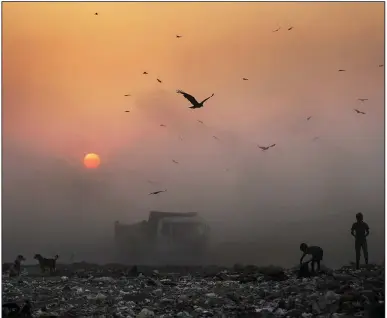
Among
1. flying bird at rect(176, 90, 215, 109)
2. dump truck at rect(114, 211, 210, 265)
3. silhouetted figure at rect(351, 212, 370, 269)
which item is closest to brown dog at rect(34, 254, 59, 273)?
dump truck at rect(114, 211, 210, 265)

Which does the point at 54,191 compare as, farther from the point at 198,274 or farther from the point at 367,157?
the point at 367,157

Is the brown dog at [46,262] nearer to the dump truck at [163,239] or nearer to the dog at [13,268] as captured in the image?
the dog at [13,268]

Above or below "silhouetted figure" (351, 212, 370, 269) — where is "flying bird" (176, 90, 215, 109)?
above

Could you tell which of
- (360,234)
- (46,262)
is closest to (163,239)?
(46,262)

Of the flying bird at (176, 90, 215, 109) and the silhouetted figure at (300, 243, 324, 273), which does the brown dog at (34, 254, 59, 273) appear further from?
the silhouetted figure at (300, 243, 324, 273)

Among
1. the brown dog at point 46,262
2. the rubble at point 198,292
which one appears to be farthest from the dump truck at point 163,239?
the brown dog at point 46,262

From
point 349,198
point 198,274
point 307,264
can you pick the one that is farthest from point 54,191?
point 349,198
